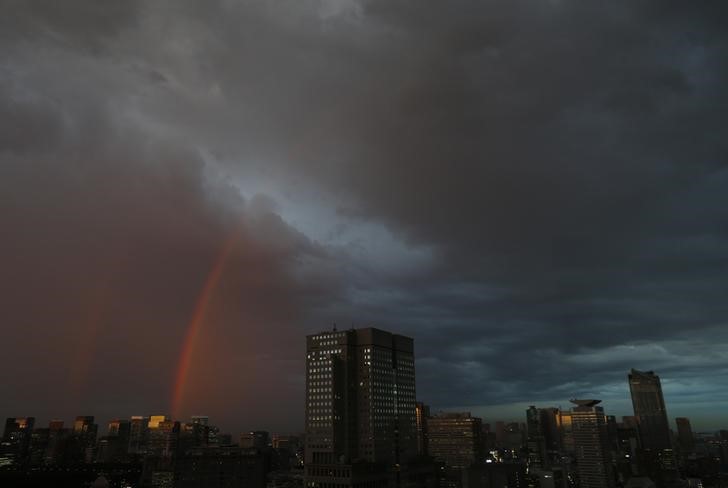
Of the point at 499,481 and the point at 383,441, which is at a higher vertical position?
the point at 383,441

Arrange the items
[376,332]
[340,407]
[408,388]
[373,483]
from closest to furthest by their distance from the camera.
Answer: [373,483]
[340,407]
[376,332]
[408,388]

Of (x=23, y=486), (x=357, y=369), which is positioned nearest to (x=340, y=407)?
(x=357, y=369)

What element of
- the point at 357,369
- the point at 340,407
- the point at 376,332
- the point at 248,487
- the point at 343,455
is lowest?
the point at 248,487

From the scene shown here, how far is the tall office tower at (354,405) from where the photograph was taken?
529ft

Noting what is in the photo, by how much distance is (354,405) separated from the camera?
557ft

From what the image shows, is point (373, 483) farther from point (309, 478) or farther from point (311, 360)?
point (311, 360)

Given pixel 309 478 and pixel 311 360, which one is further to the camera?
pixel 311 360

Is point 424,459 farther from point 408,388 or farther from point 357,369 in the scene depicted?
point 357,369

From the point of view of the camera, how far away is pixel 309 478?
5979 inches

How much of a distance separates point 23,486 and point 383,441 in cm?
14603

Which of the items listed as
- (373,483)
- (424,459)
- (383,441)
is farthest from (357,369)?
(424,459)

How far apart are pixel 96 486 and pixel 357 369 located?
99.0 m

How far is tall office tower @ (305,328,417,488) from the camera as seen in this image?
161363 mm

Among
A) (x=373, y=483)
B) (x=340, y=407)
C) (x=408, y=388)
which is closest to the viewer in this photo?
(x=373, y=483)
